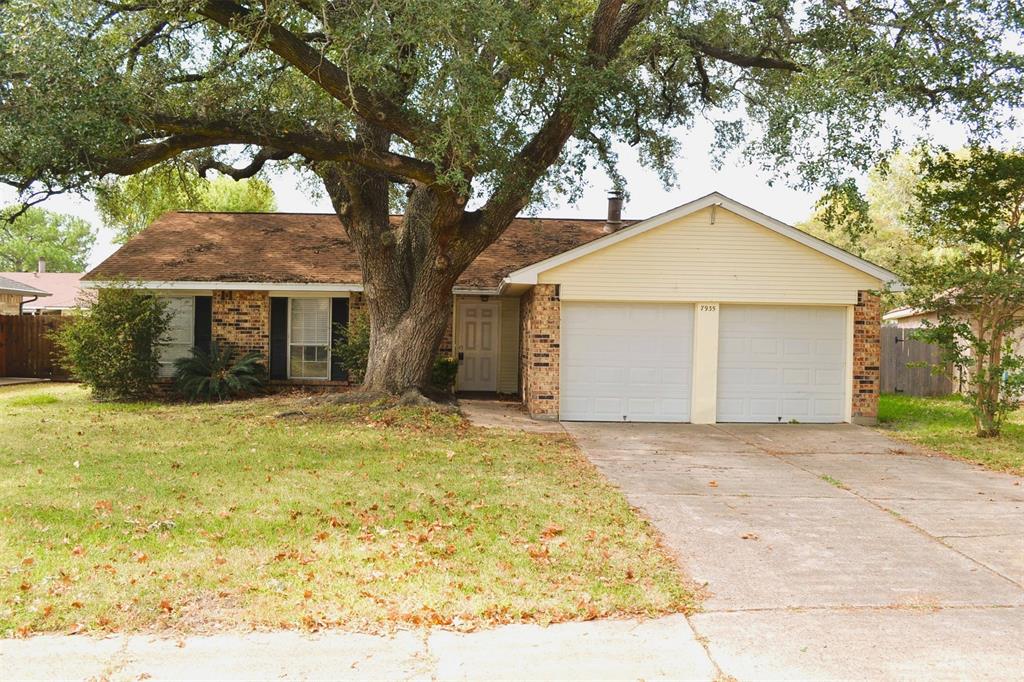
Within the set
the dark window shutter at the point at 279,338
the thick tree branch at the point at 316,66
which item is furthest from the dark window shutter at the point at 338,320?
the thick tree branch at the point at 316,66

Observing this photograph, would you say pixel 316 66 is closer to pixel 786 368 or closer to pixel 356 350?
pixel 356 350

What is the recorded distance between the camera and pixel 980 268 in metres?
12.1

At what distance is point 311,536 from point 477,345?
472 inches

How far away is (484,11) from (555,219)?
37.6 ft

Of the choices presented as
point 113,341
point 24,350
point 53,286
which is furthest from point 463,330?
point 53,286

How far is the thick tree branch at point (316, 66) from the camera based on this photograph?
10.2m

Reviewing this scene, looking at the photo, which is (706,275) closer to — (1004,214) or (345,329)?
(1004,214)

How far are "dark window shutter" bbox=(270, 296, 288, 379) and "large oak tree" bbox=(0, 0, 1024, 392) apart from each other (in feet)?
10.5

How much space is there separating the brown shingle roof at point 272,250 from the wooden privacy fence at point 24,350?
197 inches

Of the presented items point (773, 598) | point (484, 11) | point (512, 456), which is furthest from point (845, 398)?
point (773, 598)

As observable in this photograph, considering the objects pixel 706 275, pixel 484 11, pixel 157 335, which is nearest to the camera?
pixel 484 11

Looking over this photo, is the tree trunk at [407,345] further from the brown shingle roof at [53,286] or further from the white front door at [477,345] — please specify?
the brown shingle roof at [53,286]

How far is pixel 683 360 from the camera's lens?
1420 centimetres

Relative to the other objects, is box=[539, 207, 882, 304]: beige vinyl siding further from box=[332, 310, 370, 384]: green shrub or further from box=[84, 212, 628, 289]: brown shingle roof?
box=[332, 310, 370, 384]: green shrub
